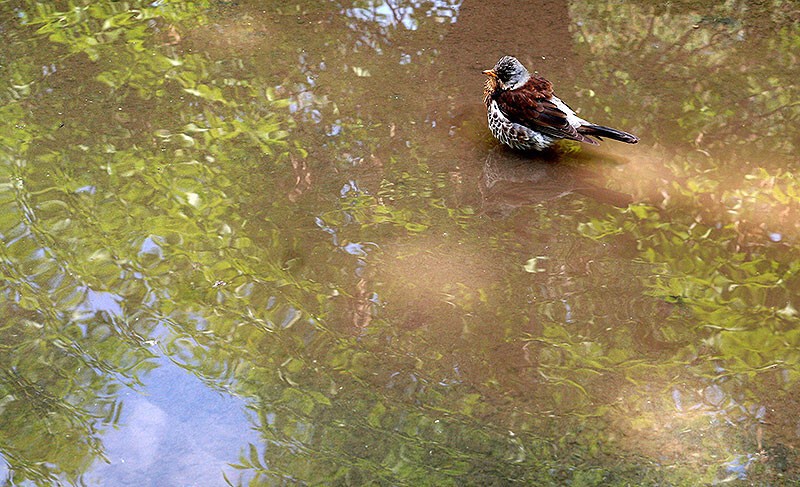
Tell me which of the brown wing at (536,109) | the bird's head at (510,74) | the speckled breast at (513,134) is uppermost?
the bird's head at (510,74)

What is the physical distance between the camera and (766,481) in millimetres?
3246

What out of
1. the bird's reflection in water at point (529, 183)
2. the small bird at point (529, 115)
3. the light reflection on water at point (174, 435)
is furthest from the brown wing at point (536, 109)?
the light reflection on water at point (174, 435)

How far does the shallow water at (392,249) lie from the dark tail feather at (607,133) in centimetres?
20

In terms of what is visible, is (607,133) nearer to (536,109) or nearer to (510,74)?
(536,109)

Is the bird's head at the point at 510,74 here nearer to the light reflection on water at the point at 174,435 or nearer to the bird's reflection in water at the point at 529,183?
the bird's reflection in water at the point at 529,183

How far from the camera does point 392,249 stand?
4.30m

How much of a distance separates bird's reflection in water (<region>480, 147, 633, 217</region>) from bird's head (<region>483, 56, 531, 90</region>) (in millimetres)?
393

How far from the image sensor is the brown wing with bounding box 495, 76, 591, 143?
477 cm

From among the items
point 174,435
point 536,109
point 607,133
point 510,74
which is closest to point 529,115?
point 536,109

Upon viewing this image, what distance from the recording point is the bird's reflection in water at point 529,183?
4609 millimetres

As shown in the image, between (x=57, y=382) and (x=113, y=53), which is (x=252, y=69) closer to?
(x=113, y=53)

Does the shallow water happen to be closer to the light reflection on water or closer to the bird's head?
the light reflection on water

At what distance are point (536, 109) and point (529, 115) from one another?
52mm

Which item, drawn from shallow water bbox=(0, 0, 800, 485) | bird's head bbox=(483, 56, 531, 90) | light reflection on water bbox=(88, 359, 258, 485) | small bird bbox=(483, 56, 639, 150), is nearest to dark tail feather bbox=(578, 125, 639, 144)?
small bird bbox=(483, 56, 639, 150)
